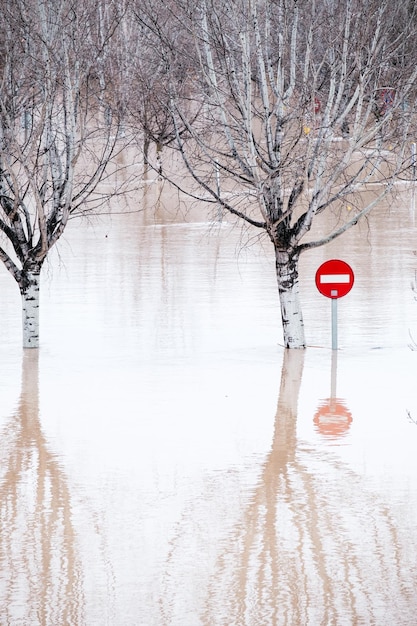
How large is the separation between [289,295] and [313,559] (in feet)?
32.0

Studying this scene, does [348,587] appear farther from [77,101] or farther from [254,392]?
[77,101]

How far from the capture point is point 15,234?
717 inches

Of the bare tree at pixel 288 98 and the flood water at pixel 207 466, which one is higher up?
the bare tree at pixel 288 98

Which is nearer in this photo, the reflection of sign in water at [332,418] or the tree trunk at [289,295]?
the reflection of sign in water at [332,418]

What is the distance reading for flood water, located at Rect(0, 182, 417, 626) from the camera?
7852mm

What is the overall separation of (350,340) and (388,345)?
0.86 metres

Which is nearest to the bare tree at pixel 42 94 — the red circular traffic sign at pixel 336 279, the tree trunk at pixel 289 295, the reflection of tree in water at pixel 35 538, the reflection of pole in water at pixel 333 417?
the tree trunk at pixel 289 295

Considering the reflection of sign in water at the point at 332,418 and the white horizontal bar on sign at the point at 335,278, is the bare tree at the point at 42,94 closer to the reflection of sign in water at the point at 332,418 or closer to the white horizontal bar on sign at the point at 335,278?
the white horizontal bar on sign at the point at 335,278

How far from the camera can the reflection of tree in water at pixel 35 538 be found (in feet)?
25.0

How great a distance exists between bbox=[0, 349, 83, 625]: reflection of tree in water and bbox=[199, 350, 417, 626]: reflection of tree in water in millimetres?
968

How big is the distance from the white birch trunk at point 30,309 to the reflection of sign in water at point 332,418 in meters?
5.67

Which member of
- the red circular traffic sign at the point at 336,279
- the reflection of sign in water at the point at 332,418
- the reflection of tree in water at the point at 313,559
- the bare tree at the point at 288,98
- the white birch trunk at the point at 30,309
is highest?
the bare tree at the point at 288,98

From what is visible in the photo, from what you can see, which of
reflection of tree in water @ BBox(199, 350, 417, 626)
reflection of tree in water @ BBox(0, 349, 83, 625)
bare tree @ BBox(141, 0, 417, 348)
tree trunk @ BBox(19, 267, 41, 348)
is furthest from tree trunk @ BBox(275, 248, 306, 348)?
reflection of tree in water @ BBox(199, 350, 417, 626)

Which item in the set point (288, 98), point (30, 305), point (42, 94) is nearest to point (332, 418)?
point (288, 98)
